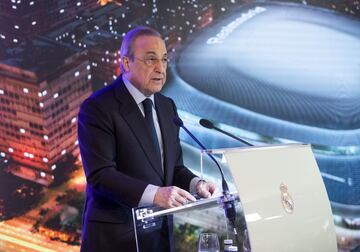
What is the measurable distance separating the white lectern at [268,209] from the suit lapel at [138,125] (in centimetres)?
46

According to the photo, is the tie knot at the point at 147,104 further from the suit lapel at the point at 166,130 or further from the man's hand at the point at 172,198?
the man's hand at the point at 172,198

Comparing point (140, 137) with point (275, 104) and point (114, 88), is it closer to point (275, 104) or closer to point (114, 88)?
point (114, 88)

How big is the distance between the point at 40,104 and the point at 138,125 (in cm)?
231

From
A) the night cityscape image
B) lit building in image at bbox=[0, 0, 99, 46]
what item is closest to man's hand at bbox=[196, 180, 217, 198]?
the night cityscape image

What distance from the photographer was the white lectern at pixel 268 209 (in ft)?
5.11

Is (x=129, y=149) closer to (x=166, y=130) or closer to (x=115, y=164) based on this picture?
(x=115, y=164)

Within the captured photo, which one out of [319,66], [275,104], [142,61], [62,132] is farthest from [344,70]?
[142,61]

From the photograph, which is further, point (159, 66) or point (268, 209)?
point (159, 66)

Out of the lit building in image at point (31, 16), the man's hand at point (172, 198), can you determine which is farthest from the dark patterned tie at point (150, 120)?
the lit building in image at point (31, 16)

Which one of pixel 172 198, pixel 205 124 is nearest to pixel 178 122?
pixel 205 124

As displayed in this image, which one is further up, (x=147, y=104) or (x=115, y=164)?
(x=147, y=104)

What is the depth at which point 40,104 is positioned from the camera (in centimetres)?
422

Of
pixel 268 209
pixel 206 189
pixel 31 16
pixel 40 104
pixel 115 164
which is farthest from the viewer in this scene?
pixel 31 16

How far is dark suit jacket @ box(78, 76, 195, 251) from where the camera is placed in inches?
76.4
